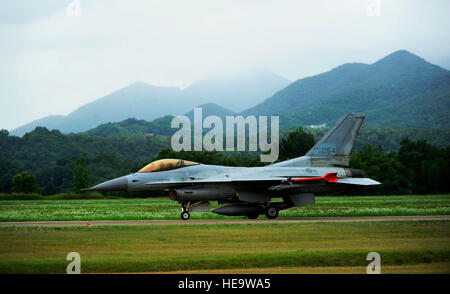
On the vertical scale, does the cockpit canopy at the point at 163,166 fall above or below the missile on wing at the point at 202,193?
above

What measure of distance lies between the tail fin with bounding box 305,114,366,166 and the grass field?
18.3 ft

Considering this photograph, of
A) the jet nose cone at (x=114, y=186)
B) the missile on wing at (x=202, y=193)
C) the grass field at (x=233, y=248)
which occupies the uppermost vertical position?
the jet nose cone at (x=114, y=186)

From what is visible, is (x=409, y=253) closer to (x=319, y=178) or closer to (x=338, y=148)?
(x=319, y=178)

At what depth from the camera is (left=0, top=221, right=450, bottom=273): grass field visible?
12.7 m

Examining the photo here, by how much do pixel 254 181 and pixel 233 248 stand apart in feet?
31.1

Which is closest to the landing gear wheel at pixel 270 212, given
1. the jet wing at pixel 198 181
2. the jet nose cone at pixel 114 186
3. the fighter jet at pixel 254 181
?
the fighter jet at pixel 254 181

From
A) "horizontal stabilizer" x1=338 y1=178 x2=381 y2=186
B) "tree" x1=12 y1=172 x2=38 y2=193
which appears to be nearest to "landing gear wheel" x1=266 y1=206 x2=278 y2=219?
"horizontal stabilizer" x1=338 y1=178 x2=381 y2=186

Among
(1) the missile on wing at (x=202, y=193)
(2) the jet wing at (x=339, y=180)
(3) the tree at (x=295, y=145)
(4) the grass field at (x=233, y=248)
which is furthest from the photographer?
(3) the tree at (x=295, y=145)

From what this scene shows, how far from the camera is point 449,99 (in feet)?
625

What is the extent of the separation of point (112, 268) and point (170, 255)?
1966mm

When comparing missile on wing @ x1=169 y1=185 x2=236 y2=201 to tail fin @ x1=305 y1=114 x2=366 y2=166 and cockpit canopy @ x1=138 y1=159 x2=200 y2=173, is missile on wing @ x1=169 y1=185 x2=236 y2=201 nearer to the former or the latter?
cockpit canopy @ x1=138 y1=159 x2=200 y2=173

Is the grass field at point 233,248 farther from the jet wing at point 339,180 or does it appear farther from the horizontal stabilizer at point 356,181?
the horizontal stabilizer at point 356,181

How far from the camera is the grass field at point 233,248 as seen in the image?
12656 millimetres

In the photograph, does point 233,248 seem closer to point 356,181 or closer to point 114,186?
point 114,186
